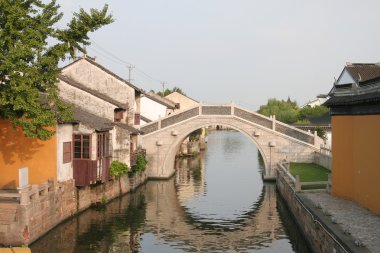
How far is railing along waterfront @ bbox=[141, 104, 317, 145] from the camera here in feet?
121

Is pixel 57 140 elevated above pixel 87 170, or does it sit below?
above

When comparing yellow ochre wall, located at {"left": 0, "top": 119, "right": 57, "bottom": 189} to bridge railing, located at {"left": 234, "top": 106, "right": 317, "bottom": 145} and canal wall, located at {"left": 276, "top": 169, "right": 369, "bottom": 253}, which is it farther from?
bridge railing, located at {"left": 234, "top": 106, "right": 317, "bottom": 145}

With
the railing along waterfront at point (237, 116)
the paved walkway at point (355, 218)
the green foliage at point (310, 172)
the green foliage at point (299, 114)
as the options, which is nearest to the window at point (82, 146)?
the paved walkway at point (355, 218)

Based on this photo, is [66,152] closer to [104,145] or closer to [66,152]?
[66,152]

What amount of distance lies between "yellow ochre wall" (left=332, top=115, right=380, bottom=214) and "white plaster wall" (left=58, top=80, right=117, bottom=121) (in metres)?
14.1

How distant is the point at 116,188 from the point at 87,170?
5744mm

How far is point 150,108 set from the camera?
5241cm

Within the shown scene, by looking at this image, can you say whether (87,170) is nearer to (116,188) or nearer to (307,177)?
(116,188)

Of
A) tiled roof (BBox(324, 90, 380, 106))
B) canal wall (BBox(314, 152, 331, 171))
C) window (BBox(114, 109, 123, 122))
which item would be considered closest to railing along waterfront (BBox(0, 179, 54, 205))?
window (BBox(114, 109, 123, 122))

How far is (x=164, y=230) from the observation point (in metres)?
22.2

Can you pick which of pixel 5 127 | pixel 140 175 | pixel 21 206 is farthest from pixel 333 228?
pixel 140 175

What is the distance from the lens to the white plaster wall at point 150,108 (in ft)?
171

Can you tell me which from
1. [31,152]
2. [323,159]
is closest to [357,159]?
[323,159]

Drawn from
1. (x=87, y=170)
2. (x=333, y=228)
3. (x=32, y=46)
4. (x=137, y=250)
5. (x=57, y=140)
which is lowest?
(x=137, y=250)
